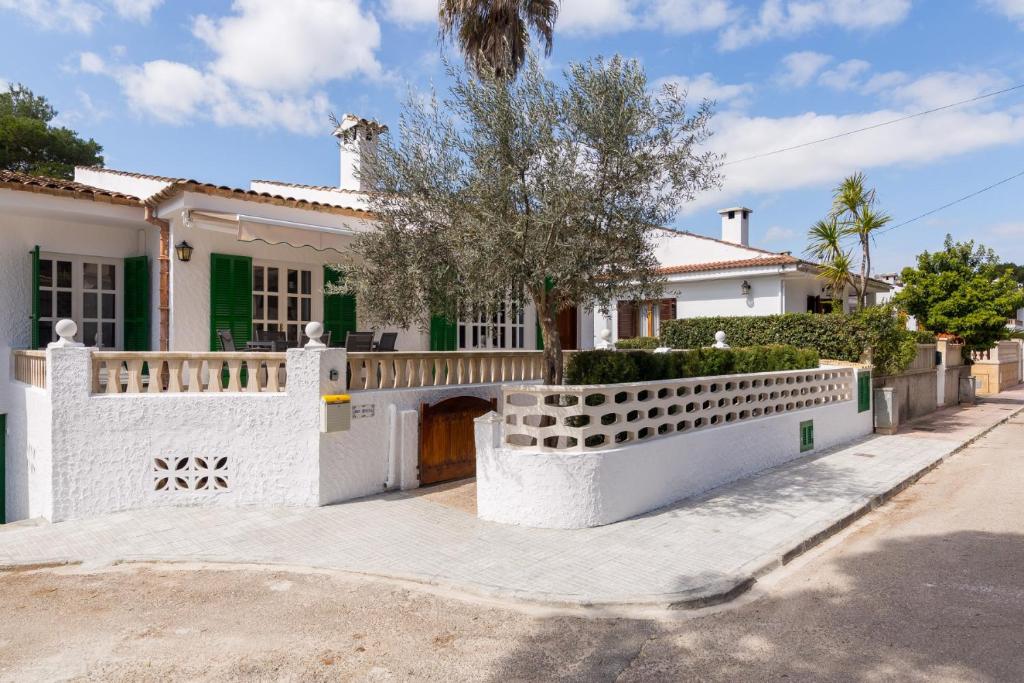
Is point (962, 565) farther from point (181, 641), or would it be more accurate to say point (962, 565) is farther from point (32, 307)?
point (32, 307)

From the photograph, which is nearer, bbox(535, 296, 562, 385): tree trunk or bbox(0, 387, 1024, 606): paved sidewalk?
bbox(0, 387, 1024, 606): paved sidewalk

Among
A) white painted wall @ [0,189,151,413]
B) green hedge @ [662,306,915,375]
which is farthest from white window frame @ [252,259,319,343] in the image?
green hedge @ [662,306,915,375]

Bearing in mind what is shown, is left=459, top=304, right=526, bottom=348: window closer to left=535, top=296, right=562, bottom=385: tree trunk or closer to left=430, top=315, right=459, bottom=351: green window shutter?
left=430, top=315, right=459, bottom=351: green window shutter

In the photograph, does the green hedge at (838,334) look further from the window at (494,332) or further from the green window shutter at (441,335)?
the green window shutter at (441,335)

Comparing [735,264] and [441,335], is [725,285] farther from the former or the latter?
[441,335]

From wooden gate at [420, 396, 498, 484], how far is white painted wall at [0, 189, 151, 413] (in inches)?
204

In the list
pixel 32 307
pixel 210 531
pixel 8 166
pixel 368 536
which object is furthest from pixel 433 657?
pixel 8 166

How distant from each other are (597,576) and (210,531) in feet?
14.9

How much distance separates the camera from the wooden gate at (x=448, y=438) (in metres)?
9.67

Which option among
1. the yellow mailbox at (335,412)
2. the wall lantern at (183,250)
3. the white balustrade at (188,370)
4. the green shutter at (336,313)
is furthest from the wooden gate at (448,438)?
the wall lantern at (183,250)

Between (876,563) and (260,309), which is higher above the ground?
(260,309)

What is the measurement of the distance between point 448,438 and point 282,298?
14.2 ft

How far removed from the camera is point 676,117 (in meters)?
8.05

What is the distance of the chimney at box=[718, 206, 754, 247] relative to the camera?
24266mm
